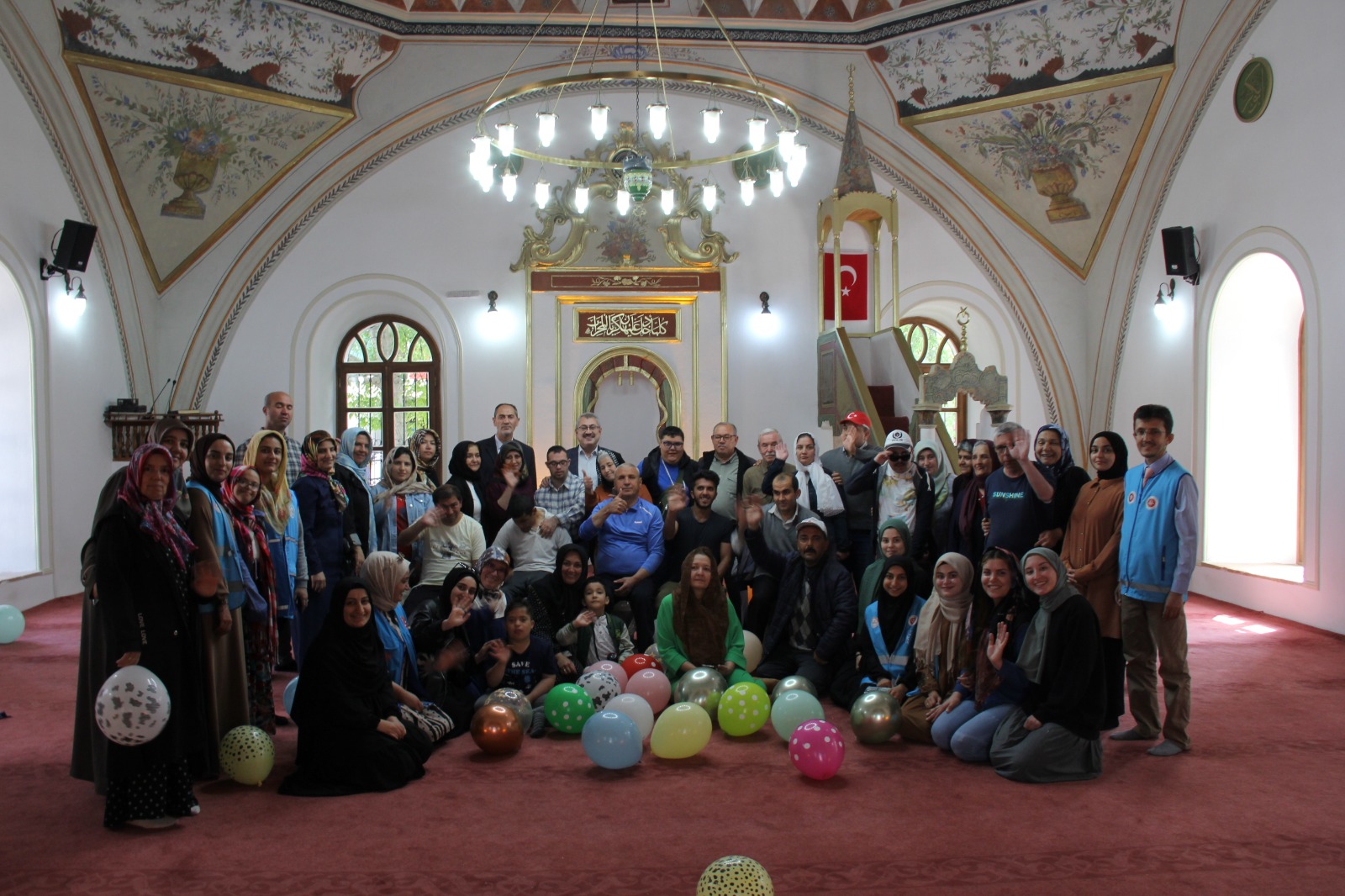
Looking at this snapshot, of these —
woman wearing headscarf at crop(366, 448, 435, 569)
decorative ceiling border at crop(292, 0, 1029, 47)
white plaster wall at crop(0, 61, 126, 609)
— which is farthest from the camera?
decorative ceiling border at crop(292, 0, 1029, 47)

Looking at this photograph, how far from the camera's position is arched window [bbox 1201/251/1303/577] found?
25.2 ft

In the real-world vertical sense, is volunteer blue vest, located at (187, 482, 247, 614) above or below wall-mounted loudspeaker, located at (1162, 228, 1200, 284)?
below

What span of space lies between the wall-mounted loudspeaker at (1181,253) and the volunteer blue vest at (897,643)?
4.82 m

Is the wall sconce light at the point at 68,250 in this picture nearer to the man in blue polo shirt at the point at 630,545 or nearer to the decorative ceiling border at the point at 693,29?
the decorative ceiling border at the point at 693,29

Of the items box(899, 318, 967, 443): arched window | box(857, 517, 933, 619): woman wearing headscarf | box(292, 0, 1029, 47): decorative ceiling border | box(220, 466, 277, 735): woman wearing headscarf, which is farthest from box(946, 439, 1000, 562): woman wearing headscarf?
box(899, 318, 967, 443): arched window

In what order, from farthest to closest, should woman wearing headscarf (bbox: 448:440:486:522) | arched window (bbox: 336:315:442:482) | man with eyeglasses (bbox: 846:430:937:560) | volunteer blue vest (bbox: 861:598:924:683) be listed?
arched window (bbox: 336:315:442:482)
woman wearing headscarf (bbox: 448:440:486:522)
man with eyeglasses (bbox: 846:430:937:560)
volunteer blue vest (bbox: 861:598:924:683)

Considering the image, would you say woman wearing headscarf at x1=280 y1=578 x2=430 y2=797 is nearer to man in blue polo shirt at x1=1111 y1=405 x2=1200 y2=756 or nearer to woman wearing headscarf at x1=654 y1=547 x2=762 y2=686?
woman wearing headscarf at x1=654 y1=547 x2=762 y2=686

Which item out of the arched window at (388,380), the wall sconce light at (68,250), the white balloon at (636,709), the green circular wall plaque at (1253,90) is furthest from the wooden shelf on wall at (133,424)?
the green circular wall plaque at (1253,90)

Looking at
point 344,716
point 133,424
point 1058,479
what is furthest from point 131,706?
point 133,424

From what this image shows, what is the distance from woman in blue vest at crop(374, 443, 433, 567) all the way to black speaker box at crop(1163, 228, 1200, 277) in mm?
6008

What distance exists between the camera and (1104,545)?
4.28m

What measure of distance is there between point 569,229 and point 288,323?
8.97 ft

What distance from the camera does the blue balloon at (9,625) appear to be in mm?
5984

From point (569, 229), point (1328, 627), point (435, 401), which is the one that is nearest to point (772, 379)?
point (569, 229)
